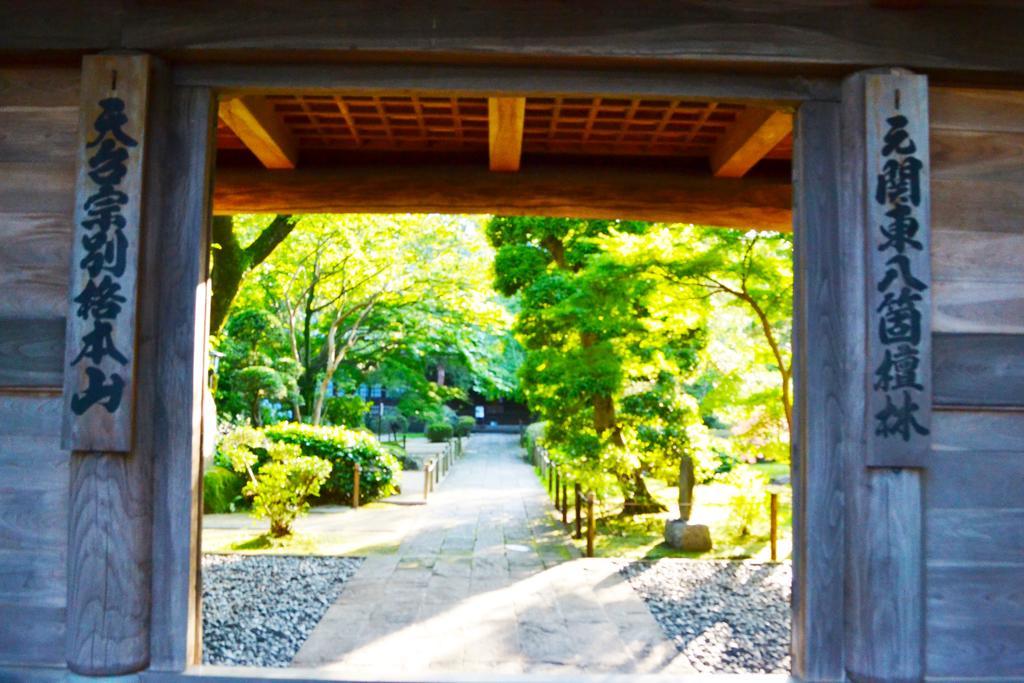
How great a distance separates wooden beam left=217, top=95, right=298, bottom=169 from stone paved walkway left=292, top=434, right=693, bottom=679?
271 cm

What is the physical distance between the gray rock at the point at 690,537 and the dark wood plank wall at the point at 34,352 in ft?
24.1

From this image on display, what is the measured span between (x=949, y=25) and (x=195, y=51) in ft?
9.46

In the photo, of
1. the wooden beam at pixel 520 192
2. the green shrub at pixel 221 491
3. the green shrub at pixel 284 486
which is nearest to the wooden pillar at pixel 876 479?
the wooden beam at pixel 520 192

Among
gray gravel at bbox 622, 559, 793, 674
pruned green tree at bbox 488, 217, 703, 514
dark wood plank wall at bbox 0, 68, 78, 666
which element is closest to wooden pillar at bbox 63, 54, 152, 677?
dark wood plank wall at bbox 0, 68, 78, 666

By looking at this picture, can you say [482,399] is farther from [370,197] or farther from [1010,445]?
[1010,445]

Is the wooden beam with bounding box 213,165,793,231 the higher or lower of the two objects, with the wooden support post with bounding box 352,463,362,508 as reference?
higher

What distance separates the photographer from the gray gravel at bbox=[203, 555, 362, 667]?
5035 mm

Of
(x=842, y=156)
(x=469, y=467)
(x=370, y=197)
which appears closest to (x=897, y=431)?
(x=842, y=156)

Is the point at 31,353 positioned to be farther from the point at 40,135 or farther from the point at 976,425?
the point at 976,425

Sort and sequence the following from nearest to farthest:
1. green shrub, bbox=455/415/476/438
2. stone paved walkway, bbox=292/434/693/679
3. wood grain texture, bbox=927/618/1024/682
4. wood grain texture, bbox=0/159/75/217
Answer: wood grain texture, bbox=927/618/1024/682 < wood grain texture, bbox=0/159/75/217 < stone paved walkway, bbox=292/434/693/679 < green shrub, bbox=455/415/476/438

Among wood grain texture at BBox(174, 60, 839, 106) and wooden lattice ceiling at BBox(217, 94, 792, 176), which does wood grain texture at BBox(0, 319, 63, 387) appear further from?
wooden lattice ceiling at BBox(217, 94, 792, 176)

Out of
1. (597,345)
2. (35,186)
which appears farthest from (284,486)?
(35,186)

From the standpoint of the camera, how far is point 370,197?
552cm

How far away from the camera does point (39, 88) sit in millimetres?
3107
